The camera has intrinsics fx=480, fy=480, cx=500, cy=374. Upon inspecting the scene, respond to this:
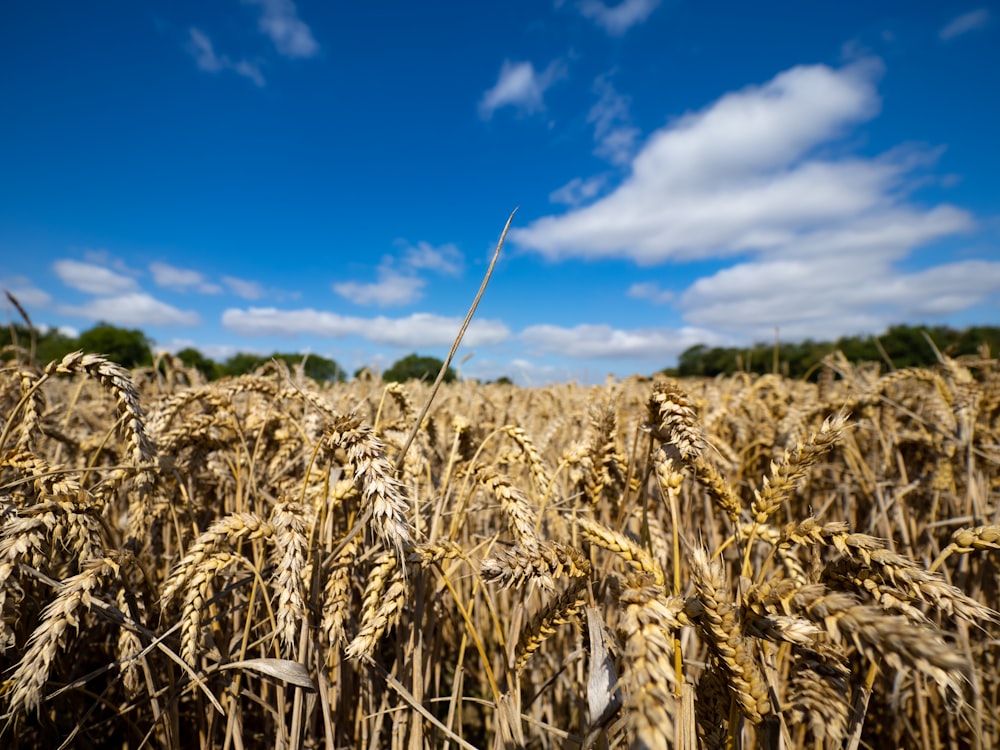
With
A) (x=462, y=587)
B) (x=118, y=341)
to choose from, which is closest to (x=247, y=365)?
(x=462, y=587)

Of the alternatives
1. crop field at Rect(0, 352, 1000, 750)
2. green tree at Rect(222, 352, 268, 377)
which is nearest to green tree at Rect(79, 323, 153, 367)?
green tree at Rect(222, 352, 268, 377)

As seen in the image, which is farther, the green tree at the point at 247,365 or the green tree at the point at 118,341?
the green tree at the point at 118,341

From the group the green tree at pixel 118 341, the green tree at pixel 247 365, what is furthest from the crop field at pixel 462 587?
the green tree at pixel 118 341

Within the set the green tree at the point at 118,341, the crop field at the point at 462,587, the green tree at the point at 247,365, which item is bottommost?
the crop field at the point at 462,587

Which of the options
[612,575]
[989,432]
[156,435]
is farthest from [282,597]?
[989,432]

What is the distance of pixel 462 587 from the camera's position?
2082 millimetres

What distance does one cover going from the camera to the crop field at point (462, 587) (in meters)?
0.84

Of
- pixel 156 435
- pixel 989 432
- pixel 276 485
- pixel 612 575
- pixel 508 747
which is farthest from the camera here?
pixel 989 432

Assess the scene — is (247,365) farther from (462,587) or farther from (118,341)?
(118,341)

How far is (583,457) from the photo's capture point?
1630mm

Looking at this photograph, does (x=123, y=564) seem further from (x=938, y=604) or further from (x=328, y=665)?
(x=938, y=604)

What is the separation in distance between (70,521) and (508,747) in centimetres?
122

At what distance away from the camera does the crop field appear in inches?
33.2

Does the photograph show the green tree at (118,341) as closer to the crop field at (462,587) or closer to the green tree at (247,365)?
the green tree at (247,365)
